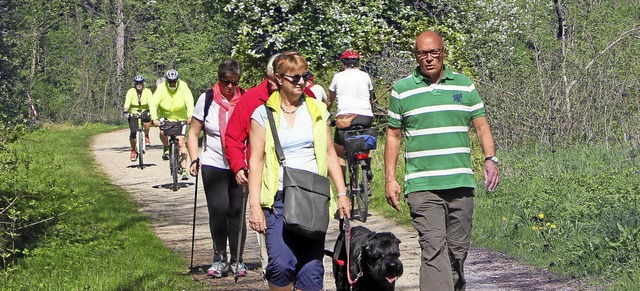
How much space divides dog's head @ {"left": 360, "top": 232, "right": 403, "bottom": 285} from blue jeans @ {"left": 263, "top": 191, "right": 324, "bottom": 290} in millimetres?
641

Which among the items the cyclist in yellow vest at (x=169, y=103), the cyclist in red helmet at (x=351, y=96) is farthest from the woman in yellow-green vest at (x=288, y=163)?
the cyclist in yellow vest at (x=169, y=103)

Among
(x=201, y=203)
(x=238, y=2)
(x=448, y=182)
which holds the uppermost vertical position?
(x=238, y=2)

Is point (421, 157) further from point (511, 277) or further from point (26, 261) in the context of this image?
point (26, 261)

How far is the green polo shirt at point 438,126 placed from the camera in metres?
6.44

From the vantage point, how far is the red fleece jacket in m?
6.37

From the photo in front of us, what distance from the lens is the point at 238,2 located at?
24.6 m

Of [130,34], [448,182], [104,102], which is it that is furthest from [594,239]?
[130,34]

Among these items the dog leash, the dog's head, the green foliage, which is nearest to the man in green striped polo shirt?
the dog's head

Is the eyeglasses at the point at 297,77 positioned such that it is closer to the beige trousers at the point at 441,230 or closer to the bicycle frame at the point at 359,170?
the beige trousers at the point at 441,230

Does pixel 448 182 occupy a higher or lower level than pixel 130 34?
lower

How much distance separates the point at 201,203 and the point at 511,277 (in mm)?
7602

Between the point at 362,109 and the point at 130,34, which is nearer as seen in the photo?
the point at 362,109

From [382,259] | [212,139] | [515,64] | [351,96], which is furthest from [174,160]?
[382,259]

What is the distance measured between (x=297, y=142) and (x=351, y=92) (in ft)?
22.0
